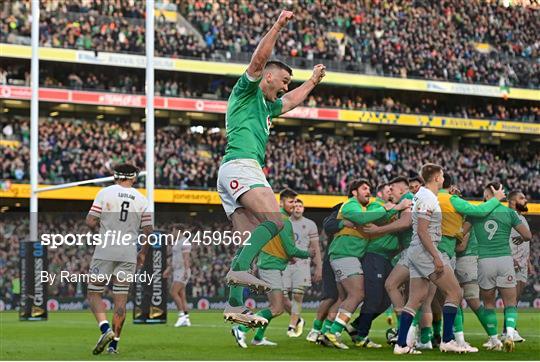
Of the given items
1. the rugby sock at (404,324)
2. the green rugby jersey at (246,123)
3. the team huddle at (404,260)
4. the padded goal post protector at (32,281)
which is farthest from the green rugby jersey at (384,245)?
the padded goal post protector at (32,281)

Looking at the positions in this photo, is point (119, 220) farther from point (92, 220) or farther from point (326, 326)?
point (326, 326)

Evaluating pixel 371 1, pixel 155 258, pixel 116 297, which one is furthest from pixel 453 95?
pixel 116 297

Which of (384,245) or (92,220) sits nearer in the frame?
(92,220)

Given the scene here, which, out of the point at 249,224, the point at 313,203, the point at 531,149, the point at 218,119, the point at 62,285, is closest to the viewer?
the point at 249,224

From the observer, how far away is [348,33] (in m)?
52.3

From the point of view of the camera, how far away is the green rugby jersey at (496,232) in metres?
13.9

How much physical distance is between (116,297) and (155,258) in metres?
5.57

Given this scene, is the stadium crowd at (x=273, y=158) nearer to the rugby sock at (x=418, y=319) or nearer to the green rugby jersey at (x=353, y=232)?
the green rugby jersey at (x=353, y=232)

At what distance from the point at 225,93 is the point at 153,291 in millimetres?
30109

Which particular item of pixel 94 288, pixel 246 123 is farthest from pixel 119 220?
pixel 246 123

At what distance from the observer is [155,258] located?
18906 mm

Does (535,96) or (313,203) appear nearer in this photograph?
(313,203)

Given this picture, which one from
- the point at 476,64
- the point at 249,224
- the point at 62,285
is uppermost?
the point at 476,64

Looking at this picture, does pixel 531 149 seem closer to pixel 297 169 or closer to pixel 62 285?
pixel 297 169
